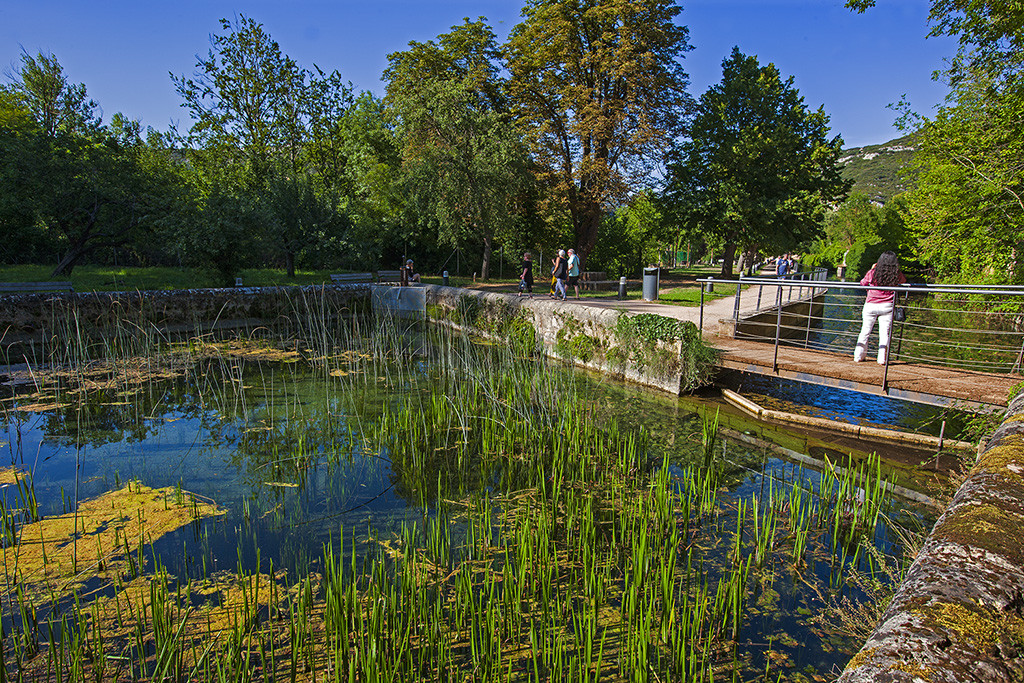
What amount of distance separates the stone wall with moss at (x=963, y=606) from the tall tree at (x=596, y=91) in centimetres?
2297

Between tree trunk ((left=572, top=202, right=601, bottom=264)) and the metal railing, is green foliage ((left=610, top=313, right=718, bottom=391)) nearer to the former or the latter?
the metal railing

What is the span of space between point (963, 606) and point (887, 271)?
672cm

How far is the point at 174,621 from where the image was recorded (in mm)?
3133

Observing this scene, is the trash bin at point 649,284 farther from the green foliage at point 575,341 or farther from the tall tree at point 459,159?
the tall tree at point 459,159

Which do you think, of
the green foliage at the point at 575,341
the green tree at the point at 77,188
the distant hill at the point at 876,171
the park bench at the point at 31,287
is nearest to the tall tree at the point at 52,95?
the green tree at the point at 77,188

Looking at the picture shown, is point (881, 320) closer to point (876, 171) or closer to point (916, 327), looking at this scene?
point (916, 327)

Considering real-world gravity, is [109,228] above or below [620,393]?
above

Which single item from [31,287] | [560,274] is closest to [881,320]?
[560,274]

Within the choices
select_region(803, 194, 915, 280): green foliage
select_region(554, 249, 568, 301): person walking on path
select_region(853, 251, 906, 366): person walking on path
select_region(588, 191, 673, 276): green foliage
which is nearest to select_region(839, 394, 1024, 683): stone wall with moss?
select_region(853, 251, 906, 366): person walking on path

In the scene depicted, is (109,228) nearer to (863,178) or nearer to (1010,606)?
(1010,606)

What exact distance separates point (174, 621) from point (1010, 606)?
3.91 m

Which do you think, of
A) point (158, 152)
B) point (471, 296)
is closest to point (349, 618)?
point (471, 296)

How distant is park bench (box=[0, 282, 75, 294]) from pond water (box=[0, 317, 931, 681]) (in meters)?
7.20

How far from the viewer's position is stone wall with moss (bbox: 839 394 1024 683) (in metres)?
1.17
